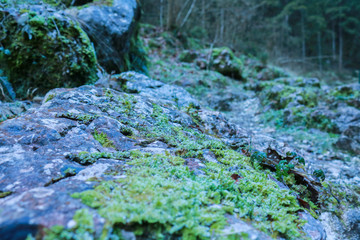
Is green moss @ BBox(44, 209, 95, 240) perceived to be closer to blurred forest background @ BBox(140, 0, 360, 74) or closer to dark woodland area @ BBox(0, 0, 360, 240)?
dark woodland area @ BBox(0, 0, 360, 240)

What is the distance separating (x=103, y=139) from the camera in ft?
6.03

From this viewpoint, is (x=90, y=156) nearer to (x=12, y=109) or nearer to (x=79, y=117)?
(x=79, y=117)

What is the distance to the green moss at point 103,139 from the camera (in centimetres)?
178

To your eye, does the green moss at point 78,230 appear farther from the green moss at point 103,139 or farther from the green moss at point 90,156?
the green moss at point 103,139

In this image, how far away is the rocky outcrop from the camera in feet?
2.97

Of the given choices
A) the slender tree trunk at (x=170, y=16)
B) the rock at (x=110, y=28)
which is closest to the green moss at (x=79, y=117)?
the rock at (x=110, y=28)

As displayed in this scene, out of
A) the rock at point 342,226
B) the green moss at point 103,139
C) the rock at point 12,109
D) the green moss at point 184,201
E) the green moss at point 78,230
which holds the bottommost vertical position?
the rock at point 342,226

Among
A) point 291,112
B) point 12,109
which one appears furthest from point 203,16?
point 12,109

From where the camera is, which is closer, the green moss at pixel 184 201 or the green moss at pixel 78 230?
the green moss at pixel 78 230

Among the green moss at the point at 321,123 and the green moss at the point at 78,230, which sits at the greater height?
the green moss at the point at 78,230

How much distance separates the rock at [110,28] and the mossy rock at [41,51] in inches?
28.1

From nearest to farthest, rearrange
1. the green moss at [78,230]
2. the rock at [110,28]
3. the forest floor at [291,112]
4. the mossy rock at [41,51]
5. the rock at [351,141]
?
the green moss at [78,230], the mossy rock at [41,51], the forest floor at [291,112], the rock at [351,141], the rock at [110,28]

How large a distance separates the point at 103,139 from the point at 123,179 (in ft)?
2.46

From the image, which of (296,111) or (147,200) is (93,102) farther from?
(296,111)
